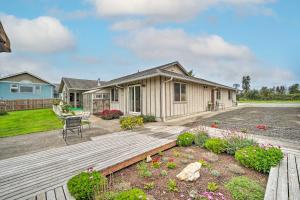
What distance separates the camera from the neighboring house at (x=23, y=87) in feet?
62.3

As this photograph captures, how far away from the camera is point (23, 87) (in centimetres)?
2031

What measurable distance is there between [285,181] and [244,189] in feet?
2.21

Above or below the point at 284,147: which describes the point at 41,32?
above

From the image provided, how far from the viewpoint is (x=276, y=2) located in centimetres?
940

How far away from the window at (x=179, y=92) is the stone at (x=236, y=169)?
6985 mm

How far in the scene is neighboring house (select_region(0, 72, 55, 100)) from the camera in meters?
19.0

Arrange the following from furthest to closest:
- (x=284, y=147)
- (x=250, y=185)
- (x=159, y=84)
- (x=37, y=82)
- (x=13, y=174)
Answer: (x=37, y=82) < (x=159, y=84) < (x=284, y=147) < (x=13, y=174) < (x=250, y=185)

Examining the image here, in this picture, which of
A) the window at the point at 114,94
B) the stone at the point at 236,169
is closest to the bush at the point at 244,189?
the stone at the point at 236,169

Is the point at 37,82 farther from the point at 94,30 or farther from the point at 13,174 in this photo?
the point at 13,174

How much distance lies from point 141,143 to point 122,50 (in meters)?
18.1

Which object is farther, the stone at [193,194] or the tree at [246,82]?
the tree at [246,82]

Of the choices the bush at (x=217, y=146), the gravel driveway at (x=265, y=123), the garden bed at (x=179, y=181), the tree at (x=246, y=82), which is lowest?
the garden bed at (x=179, y=181)

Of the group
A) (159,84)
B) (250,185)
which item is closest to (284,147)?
(250,185)

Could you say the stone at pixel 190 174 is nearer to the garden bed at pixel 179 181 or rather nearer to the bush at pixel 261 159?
the garden bed at pixel 179 181
